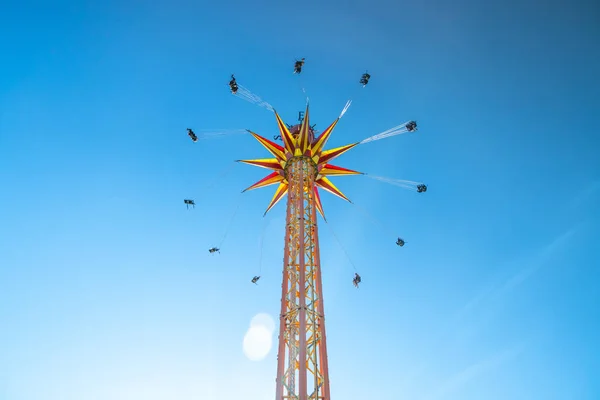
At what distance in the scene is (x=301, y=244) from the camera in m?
16.6

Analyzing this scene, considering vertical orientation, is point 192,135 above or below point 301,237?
above

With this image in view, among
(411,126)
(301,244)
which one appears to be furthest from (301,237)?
(411,126)

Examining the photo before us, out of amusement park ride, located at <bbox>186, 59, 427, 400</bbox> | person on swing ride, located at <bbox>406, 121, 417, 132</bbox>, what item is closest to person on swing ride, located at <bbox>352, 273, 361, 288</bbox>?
amusement park ride, located at <bbox>186, 59, 427, 400</bbox>

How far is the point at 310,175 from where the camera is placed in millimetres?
19953

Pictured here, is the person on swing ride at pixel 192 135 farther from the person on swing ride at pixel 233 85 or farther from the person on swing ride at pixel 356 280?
the person on swing ride at pixel 356 280

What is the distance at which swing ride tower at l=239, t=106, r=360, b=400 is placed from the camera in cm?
1431

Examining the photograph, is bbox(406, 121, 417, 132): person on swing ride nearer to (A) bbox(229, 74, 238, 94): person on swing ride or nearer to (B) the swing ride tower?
(B) the swing ride tower

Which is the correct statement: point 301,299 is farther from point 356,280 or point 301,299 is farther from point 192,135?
point 192,135

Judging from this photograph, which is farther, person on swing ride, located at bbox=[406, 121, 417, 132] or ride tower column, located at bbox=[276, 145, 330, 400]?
person on swing ride, located at bbox=[406, 121, 417, 132]

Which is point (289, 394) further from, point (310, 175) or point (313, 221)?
point (310, 175)

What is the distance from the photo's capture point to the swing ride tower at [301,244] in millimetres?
14312

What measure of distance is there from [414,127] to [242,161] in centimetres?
922

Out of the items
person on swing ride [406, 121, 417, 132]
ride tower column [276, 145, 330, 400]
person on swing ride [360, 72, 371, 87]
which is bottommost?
ride tower column [276, 145, 330, 400]

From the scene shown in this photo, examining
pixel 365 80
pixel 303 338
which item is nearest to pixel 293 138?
pixel 365 80
